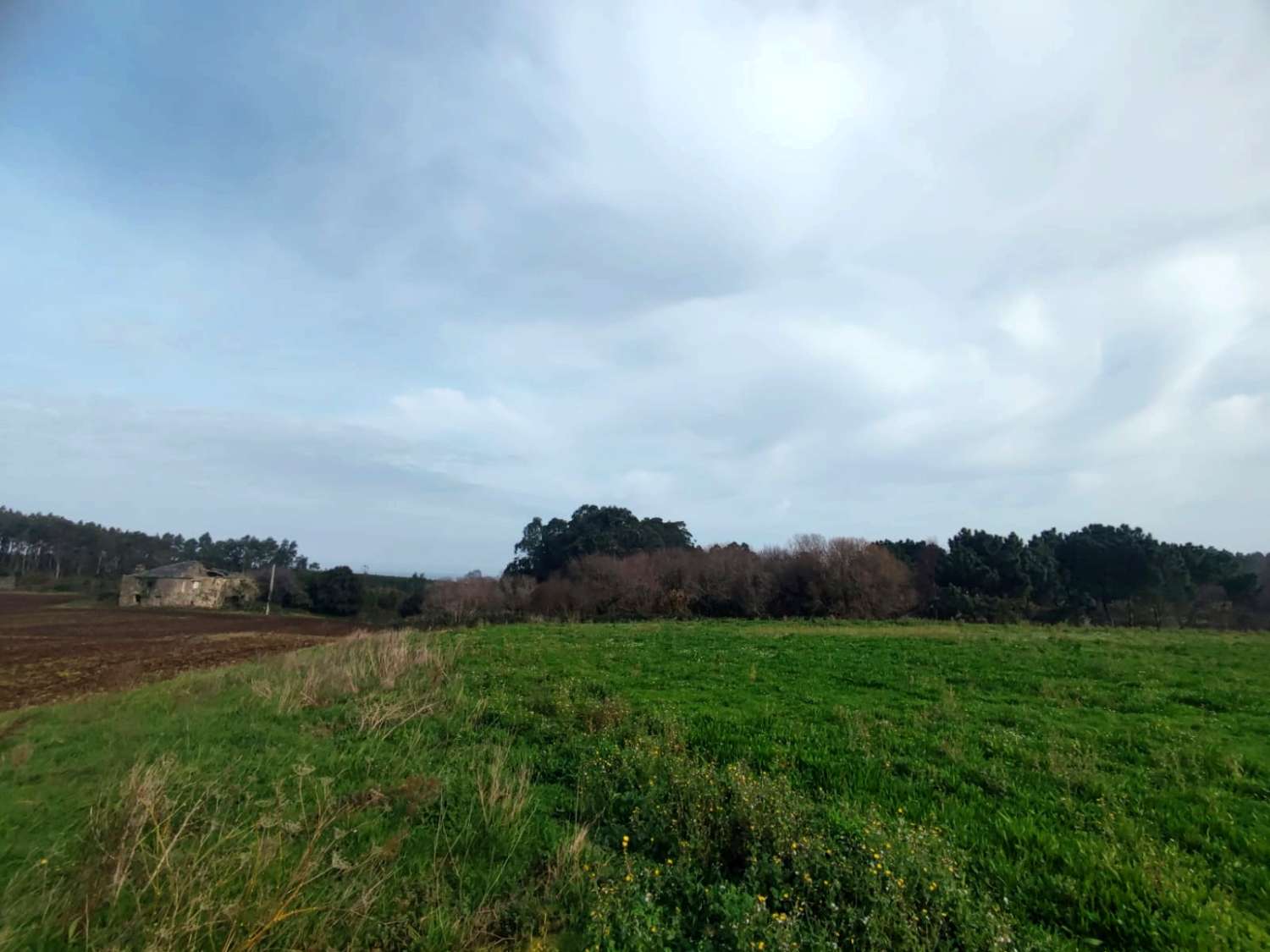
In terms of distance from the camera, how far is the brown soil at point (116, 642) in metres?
18.7

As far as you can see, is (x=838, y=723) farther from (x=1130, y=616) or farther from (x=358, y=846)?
(x=1130, y=616)

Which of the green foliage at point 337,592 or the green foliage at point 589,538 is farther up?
the green foliage at point 589,538

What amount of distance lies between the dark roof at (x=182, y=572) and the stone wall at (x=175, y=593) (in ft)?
1.16

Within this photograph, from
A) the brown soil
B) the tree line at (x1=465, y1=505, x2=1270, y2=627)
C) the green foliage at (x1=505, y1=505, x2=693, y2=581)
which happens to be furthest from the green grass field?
the green foliage at (x1=505, y1=505, x2=693, y2=581)

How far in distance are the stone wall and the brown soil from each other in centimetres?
536

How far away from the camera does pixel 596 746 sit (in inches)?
296

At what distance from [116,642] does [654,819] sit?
3666 cm

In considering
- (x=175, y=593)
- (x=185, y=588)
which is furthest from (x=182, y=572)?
(x=175, y=593)

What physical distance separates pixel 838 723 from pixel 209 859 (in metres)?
6.76

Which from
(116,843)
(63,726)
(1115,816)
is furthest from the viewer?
(63,726)

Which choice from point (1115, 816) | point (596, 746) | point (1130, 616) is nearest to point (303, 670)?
point (596, 746)

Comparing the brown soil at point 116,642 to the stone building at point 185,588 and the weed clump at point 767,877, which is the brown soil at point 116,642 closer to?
the stone building at point 185,588

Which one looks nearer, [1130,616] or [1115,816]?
[1115,816]

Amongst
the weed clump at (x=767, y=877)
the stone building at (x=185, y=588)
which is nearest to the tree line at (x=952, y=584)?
the weed clump at (x=767, y=877)
